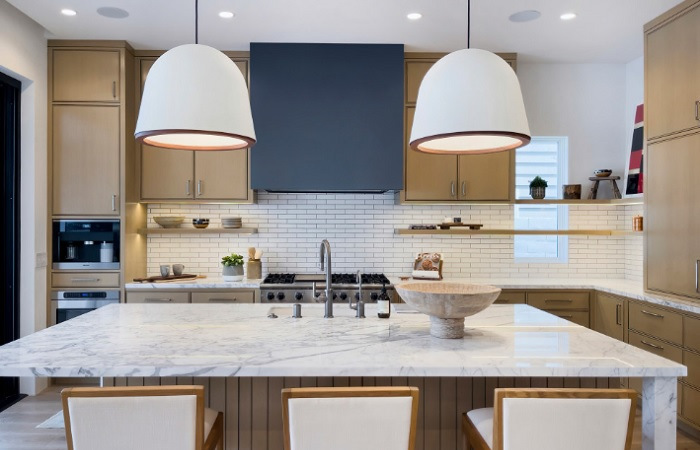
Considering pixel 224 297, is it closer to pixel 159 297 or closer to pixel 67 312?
pixel 159 297

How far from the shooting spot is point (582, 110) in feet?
17.3

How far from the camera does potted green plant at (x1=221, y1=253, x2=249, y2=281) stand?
4.78 metres

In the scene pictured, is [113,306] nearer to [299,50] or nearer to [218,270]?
[218,270]

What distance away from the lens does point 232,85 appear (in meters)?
2.15

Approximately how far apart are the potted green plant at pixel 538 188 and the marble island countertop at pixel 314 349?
2488 mm

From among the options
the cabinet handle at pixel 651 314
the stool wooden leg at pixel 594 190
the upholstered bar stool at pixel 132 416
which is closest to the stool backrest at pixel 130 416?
the upholstered bar stool at pixel 132 416

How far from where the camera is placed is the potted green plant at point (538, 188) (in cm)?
502

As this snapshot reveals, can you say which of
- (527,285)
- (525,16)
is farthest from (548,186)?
(525,16)

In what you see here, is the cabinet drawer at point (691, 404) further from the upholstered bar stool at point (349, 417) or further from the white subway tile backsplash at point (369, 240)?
the upholstered bar stool at point (349, 417)

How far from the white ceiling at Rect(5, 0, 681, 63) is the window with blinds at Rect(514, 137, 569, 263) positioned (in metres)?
0.93

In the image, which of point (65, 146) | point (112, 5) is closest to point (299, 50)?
point (112, 5)

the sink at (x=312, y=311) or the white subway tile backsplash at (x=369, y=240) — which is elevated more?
the white subway tile backsplash at (x=369, y=240)

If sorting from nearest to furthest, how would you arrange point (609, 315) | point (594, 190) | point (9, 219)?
point (9, 219) < point (609, 315) < point (594, 190)

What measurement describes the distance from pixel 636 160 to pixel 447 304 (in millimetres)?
3860
